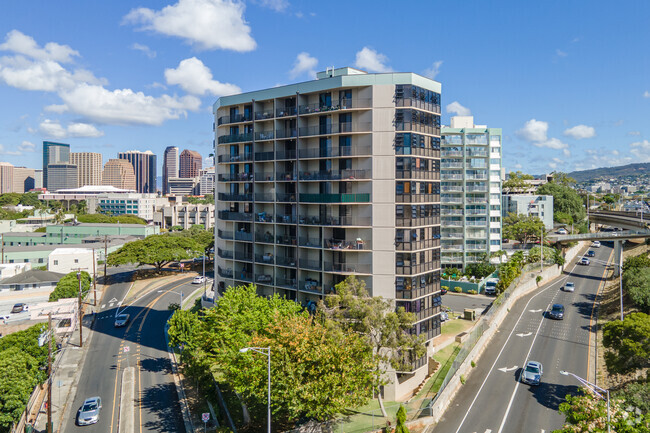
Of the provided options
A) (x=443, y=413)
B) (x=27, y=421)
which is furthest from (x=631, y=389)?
(x=27, y=421)

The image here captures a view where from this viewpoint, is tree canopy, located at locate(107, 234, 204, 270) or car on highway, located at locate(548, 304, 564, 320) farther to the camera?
tree canopy, located at locate(107, 234, 204, 270)

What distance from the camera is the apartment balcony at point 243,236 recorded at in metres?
54.9

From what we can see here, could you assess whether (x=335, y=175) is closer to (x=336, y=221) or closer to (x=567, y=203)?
(x=336, y=221)

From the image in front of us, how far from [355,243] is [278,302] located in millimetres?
10276

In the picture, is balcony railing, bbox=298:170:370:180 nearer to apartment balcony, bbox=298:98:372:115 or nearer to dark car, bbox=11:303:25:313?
apartment balcony, bbox=298:98:372:115

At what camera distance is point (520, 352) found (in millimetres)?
54250

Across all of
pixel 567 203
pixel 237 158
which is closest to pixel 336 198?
pixel 237 158

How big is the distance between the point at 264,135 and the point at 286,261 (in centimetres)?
1582

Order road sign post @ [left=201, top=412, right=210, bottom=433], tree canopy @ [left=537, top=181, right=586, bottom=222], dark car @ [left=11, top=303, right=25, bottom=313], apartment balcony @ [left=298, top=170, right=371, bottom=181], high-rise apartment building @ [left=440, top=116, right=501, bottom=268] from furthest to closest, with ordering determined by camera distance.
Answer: tree canopy @ [left=537, top=181, right=586, bottom=222] < high-rise apartment building @ [left=440, top=116, right=501, bottom=268] < dark car @ [left=11, top=303, right=25, bottom=313] < apartment balcony @ [left=298, top=170, right=371, bottom=181] < road sign post @ [left=201, top=412, right=210, bottom=433]

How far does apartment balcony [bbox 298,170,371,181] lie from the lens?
151ft

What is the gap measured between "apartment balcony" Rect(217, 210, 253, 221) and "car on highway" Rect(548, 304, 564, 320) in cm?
4793

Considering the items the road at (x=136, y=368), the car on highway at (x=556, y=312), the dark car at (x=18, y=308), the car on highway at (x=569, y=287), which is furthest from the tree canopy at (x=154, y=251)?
the car on highway at (x=569, y=287)

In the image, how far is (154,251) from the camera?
10100cm

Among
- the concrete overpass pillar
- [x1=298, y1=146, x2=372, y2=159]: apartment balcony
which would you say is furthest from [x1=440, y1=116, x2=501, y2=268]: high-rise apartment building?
[x1=298, y1=146, x2=372, y2=159]: apartment balcony
